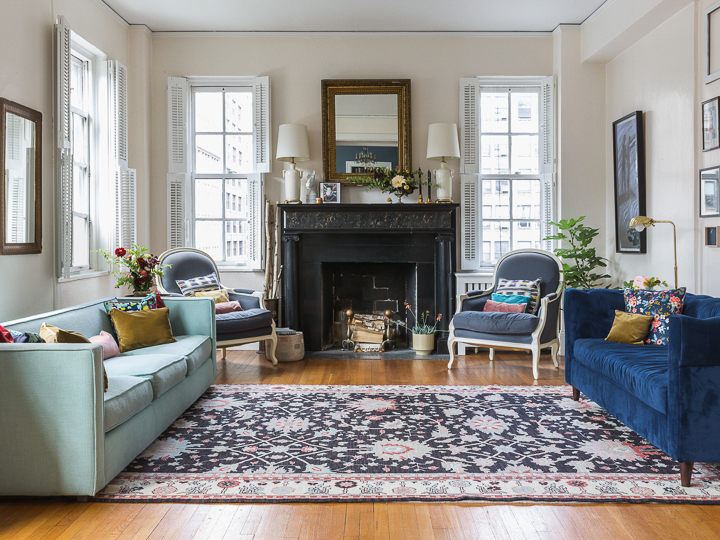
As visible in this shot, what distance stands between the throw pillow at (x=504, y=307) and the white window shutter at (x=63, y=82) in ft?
12.0

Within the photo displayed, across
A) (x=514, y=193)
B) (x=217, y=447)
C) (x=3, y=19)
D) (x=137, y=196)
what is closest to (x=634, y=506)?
(x=217, y=447)

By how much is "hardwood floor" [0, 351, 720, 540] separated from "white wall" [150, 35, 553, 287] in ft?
12.6

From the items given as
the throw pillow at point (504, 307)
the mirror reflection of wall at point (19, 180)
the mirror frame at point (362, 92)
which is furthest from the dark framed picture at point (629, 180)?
the mirror reflection of wall at point (19, 180)

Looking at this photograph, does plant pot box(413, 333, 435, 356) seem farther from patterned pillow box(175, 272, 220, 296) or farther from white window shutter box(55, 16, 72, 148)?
white window shutter box(55, 16, 72, 148)

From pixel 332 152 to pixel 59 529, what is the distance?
168 inches

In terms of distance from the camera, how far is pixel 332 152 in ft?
18.7

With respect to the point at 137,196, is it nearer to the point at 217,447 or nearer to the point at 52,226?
the point at 52,226

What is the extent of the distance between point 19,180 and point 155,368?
1737 millimetres

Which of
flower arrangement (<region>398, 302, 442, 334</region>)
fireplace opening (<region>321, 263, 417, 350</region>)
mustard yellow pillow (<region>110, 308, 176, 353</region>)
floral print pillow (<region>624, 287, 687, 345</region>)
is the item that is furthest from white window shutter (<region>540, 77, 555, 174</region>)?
mustard yellow pillow (<region>110, 308, 176, 353</region>)

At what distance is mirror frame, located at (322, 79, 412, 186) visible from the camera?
5668 mm

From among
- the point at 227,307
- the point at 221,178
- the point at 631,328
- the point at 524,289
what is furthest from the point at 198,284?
the point at 631,328

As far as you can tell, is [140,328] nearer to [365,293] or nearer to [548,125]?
[365,293]

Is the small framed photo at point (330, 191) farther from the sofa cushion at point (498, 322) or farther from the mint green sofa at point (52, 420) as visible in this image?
the mint green sofa at point (52, 420)

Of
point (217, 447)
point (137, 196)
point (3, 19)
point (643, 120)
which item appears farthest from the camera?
point (137, 196)
